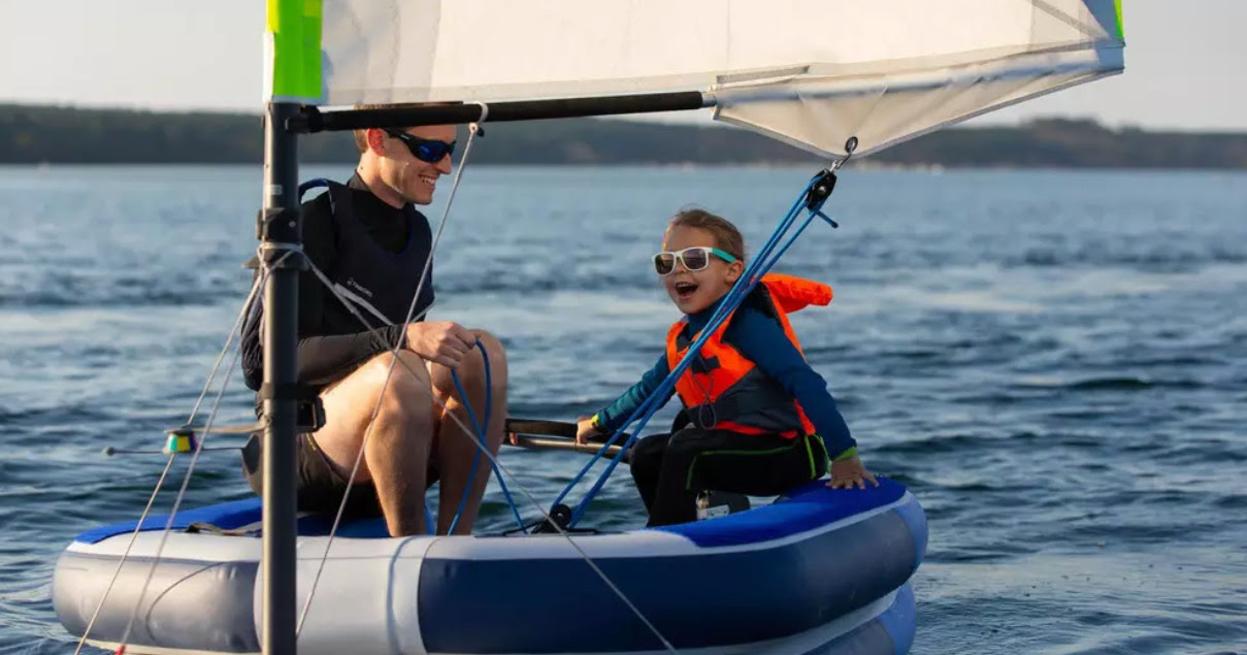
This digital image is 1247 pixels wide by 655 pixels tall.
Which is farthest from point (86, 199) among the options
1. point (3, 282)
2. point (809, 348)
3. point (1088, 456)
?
point (1088, 456)

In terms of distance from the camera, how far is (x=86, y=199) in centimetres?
8119

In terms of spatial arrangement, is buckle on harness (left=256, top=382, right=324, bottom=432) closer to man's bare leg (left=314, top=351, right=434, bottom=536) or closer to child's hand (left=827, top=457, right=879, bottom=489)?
man's bare leg (left=314, top=351, right=434, bottom=536)

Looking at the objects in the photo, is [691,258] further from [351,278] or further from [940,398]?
[940,398]

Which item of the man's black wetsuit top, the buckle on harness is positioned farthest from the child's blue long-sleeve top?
the buckle on harness

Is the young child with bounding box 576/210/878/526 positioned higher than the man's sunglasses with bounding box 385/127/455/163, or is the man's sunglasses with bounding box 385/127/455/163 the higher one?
the man's sunglasses with bounding box 385/127/455/163

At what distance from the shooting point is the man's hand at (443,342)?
4.42 metres

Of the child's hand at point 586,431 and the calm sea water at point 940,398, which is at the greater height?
the child's hand at point 586,431

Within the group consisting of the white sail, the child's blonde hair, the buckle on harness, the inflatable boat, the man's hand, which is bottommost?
the inflatable boat

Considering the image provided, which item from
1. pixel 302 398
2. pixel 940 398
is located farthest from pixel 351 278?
pixel 940 398

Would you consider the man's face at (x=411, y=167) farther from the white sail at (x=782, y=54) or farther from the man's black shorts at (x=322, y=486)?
the man's black shorts at (x=322, y=486)

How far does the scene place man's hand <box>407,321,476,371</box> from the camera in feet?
14.5

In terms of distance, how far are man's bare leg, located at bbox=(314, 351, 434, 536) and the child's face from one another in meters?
0.94

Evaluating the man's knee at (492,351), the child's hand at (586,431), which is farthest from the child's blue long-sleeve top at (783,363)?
the man's knee at (492,351)

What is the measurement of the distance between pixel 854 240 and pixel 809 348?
80.1ft
